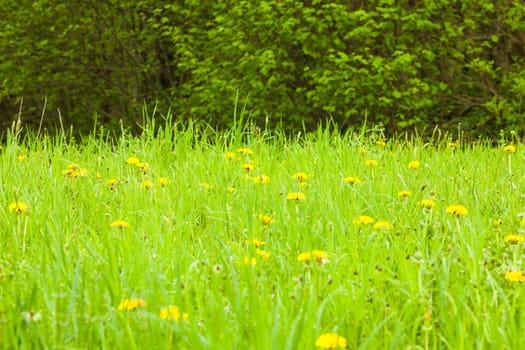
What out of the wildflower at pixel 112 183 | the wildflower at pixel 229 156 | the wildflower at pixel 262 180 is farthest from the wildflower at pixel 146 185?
the wildflower at pixel 229 156

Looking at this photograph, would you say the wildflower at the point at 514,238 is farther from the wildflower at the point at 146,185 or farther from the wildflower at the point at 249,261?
the wildflower at the point at 146,185

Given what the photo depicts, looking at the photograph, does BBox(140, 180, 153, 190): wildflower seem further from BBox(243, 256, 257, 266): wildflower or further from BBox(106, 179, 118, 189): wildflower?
BBox(243, 256, 257, 266): wildflower

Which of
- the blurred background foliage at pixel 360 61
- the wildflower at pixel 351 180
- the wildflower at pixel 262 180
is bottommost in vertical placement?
the wildflower at pixel 262 180

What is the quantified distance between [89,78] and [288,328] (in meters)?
11.1

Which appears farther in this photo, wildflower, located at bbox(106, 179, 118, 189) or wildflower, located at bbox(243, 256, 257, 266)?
wildflower, located at bbox(106, 179, 118, 189)

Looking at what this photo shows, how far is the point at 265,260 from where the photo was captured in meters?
1.96

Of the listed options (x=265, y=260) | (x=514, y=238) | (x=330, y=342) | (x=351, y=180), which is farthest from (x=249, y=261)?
(x=351, y=180)

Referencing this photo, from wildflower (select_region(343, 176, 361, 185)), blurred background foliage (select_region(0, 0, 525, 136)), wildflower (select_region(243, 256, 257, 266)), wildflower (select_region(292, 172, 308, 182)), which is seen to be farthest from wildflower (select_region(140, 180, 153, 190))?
blurred background foliage (select_region(0, 0, 525, 136))

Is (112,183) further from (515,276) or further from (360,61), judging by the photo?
(360,61)

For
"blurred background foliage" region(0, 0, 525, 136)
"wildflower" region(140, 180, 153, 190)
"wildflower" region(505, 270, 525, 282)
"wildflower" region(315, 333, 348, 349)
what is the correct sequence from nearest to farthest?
1. "wildflower" region(315, 333, 348, 349)
2. "wildflower" region(505, 270, 525, 282)
3. "wildflower" region(140, 180, 153, 190)
4. "blurred background foliage" region(0, 0, 525, 136)

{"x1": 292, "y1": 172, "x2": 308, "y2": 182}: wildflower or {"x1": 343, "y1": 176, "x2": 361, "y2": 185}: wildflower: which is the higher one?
{"x1": 343, "y1": 176, "x2": 361, "y2": 185}: wildflower

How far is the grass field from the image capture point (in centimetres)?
146

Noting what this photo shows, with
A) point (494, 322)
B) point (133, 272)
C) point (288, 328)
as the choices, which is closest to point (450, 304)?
point (494, 322)

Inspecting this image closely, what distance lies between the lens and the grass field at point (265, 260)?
146 cm
